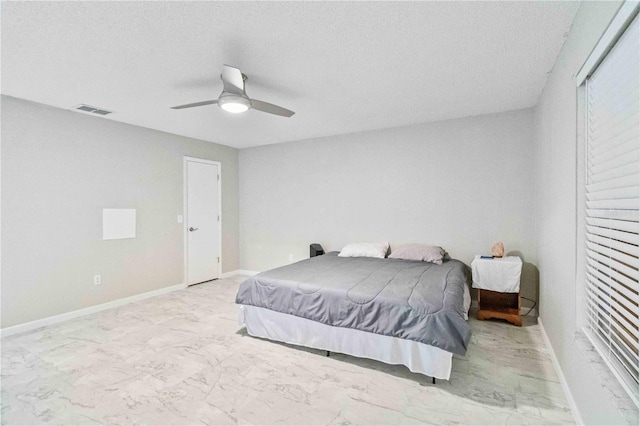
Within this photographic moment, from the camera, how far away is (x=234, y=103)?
2504 millimetres

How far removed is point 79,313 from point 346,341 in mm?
3336

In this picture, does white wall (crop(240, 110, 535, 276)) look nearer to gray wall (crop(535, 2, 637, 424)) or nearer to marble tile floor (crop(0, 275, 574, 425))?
gray wall (crop(535, 2, 637, 424))

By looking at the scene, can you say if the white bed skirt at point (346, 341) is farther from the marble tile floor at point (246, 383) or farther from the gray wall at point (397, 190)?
the gray wall at point (397, 190)

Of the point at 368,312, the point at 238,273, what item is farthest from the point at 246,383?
the point at 238,273

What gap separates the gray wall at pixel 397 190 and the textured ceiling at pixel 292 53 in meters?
0.53

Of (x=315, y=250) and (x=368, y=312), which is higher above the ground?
(x=315, y=250)

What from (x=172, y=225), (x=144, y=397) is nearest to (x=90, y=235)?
(x=172, y=225)

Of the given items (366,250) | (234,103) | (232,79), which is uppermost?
(232,79)

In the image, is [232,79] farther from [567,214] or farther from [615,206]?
[567,214]

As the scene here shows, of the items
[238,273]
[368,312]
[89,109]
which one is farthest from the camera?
[238,273]

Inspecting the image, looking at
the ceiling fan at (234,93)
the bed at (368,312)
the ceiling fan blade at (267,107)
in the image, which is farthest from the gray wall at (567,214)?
the ceiling fan at (234,93)

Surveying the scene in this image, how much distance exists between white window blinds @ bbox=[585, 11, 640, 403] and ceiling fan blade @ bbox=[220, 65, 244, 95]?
2.19m

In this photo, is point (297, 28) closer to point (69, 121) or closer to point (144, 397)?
point (144, 397)

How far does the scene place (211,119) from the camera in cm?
400
